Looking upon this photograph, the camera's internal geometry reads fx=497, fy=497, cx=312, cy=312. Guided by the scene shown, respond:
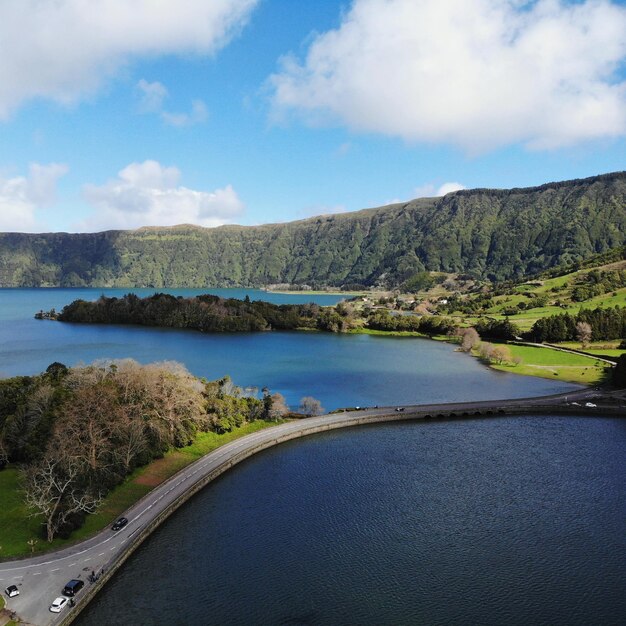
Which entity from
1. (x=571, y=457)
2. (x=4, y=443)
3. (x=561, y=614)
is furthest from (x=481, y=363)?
(x=4, y=443)

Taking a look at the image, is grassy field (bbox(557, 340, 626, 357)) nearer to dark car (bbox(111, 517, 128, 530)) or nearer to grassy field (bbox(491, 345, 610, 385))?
grassy field (bbox(491, 345, 610, 385))

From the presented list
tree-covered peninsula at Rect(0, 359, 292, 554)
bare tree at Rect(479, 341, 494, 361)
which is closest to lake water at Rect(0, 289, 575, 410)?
bare tree at Rect(479, 341, 494, 361)

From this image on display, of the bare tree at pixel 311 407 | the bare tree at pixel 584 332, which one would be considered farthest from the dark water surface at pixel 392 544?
the bare tree at pixel 584 332

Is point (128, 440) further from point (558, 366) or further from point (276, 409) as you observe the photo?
point (558, 366)

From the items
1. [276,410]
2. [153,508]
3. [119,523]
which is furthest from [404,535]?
[276,410]

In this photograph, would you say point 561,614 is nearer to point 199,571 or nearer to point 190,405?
point 199,571

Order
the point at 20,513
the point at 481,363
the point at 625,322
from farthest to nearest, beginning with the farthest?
1. the point at 625,322
2. the point at 481,363
3. the point at 20,513
